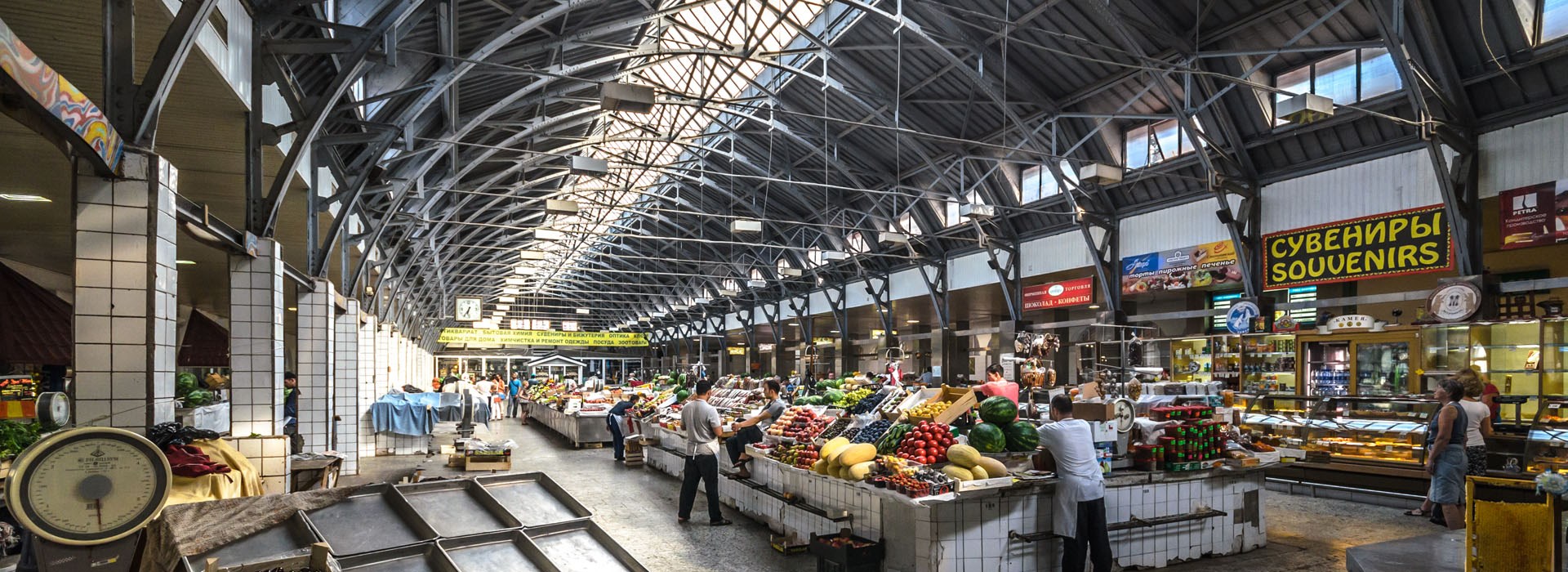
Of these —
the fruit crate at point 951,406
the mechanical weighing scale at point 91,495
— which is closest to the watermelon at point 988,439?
the fruit crate at point 951,406

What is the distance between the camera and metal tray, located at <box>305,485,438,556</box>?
115 inches

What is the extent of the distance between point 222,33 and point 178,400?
6855 millimetres

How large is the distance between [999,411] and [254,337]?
6732 mm

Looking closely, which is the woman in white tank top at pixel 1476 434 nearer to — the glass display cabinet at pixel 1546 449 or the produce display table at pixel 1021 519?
the glass display cabinet at pixel 1546 449

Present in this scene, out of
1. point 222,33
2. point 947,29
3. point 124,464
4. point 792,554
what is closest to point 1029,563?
point 792,554

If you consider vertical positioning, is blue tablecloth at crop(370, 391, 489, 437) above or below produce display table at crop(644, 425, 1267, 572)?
below

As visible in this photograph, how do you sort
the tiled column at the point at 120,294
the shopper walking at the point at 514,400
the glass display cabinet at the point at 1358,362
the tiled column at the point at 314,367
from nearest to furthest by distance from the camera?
the tiled column at the point at 120,294 < the tiled column at the point at 314,367 < the glass display cabinet at the point at 1358,362 < the shopper walking at the point at 514,400

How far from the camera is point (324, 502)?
3096mm

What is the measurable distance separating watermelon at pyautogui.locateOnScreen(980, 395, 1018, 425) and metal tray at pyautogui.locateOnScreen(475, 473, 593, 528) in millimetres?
3429

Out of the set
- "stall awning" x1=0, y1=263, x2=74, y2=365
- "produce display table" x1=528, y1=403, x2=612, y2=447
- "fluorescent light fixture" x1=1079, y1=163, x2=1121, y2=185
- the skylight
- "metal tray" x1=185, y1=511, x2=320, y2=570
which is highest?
the skylight

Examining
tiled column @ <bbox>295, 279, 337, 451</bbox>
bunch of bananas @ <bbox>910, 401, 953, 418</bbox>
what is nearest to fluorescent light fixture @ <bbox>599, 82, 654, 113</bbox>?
tiled column @ <bbox>295, 279, 337, 451</bbox>

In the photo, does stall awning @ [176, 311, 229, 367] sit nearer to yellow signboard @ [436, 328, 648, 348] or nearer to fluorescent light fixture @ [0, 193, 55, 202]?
fluorescent light fixture @ [0, 193, 55, 202]

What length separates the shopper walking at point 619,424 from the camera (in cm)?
1304

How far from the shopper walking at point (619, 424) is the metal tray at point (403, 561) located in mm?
10228
